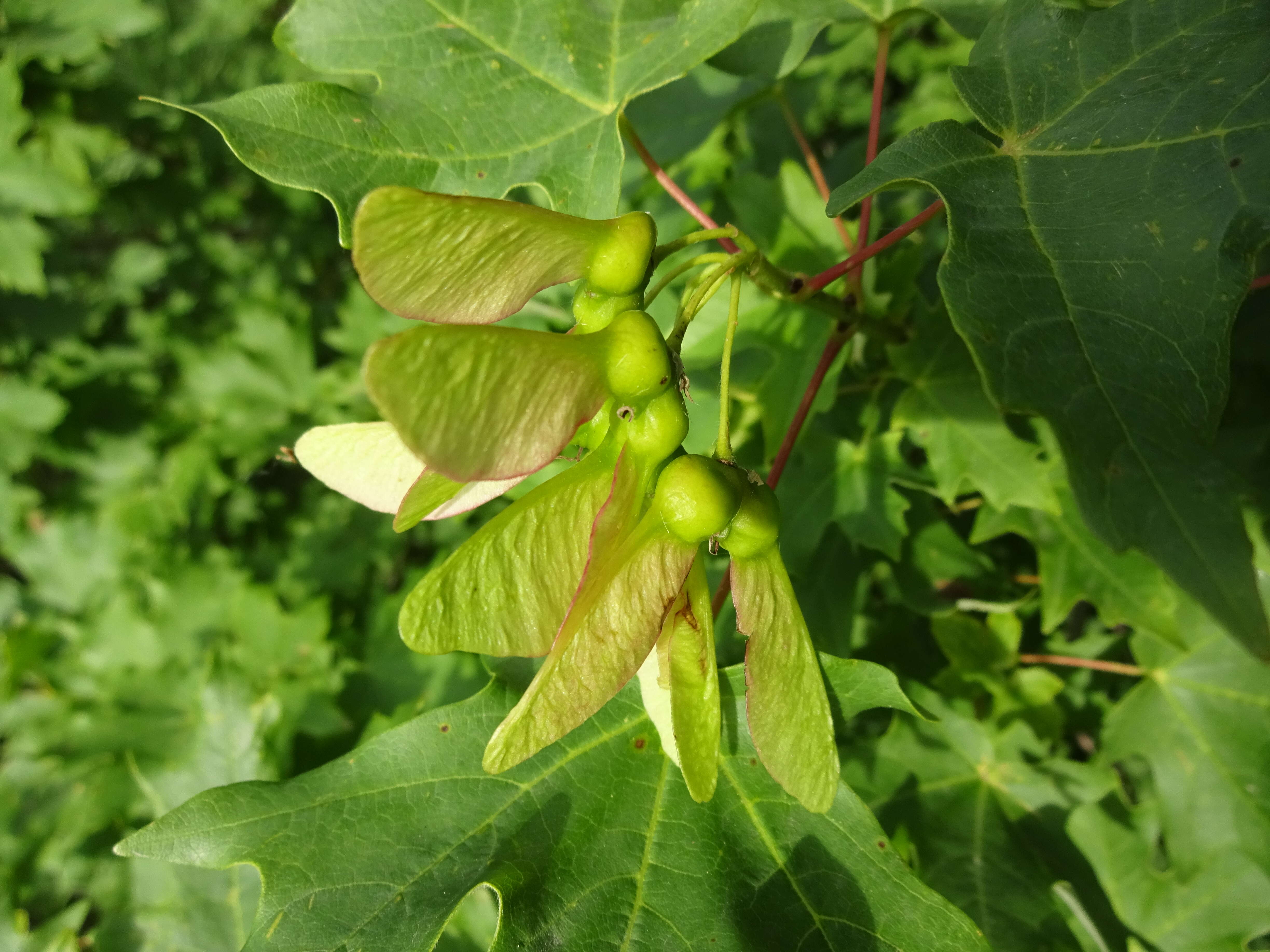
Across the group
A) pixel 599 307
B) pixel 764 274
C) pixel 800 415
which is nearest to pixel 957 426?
pixel 800 415

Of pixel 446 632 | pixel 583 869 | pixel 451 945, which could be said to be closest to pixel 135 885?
pixel 451 945

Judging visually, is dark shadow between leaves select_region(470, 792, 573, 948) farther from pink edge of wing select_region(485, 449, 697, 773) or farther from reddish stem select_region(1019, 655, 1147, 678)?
reddish stem select_region(1019, 655, 1147, 678)

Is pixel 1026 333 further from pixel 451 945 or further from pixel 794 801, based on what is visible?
pixel 451 945

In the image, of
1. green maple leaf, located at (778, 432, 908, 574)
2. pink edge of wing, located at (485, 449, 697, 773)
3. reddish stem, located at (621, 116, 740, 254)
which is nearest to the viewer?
pink edge of wing, located at (485, 449, 697, 773)

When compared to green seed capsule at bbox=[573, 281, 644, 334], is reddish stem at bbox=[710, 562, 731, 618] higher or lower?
lower

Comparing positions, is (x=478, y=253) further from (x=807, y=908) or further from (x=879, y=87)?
(x=879, y=87)

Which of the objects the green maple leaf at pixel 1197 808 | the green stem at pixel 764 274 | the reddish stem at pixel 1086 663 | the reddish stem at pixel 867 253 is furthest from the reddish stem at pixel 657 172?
the green maple leaf at pixel 1197 808

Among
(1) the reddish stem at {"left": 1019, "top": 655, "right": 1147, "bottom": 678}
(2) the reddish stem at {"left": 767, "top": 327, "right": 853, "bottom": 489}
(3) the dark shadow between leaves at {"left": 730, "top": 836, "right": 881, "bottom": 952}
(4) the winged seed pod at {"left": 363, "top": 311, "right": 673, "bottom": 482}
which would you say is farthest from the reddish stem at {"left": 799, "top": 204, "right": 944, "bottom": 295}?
(1) the reddish stem at {"left": 1019, "top": 655, "right": 1147, "bottom": 678}
